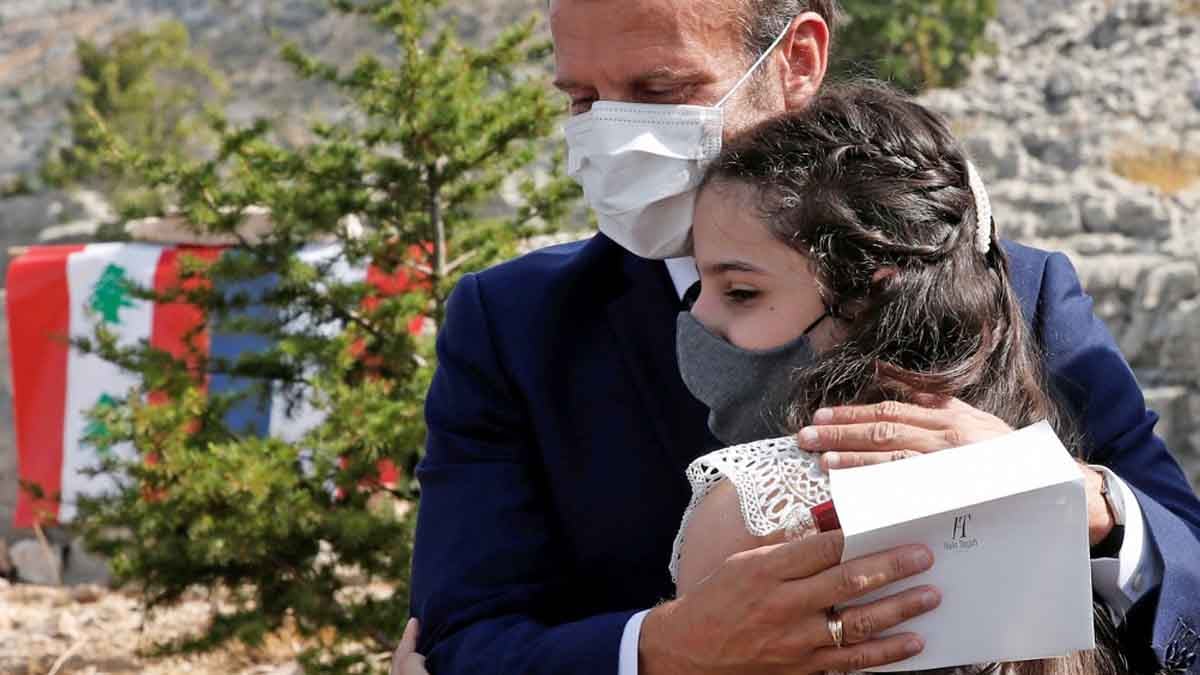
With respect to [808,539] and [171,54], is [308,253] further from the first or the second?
[171,54]

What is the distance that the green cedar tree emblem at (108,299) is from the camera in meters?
8.21

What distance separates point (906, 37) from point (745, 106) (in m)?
19.5

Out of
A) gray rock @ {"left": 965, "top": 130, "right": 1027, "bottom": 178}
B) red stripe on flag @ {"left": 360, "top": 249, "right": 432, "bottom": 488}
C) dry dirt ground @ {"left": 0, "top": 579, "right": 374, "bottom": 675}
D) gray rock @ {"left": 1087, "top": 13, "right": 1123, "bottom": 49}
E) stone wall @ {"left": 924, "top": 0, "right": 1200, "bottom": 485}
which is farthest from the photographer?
gray rock @ {"left": 1087, "top": 13, "right": 1123, "bottom": 49}

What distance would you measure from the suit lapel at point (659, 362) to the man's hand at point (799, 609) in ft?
1.51

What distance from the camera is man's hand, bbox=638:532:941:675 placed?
5.67ft

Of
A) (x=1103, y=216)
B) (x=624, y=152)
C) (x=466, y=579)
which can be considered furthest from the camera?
(x=1103, y=216)

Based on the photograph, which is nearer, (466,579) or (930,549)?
(930,549)

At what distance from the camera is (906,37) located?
21203mm

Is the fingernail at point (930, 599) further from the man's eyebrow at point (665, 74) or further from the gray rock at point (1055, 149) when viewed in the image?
the gray rock at point (1055, 149)

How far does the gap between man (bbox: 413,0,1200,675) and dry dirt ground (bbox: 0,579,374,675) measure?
3928 mm

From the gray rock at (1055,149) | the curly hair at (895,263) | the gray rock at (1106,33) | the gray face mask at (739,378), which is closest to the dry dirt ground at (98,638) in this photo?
the gray face mask at (739,378)

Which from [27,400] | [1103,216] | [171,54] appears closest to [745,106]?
[27,400]

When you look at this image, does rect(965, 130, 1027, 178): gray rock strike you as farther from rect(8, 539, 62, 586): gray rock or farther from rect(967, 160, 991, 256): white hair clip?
rect(967, 160, 991, 256): white hair clip

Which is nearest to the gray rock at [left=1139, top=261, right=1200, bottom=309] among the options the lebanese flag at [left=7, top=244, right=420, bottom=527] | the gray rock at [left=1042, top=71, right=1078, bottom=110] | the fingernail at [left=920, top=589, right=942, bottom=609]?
the lebanese flag at [left=7, top=244, right=420, bottom=527]
